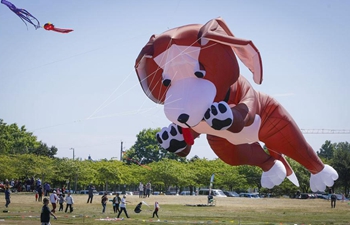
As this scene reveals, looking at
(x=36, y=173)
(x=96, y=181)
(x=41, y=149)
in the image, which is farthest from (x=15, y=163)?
(x=41, y=149)

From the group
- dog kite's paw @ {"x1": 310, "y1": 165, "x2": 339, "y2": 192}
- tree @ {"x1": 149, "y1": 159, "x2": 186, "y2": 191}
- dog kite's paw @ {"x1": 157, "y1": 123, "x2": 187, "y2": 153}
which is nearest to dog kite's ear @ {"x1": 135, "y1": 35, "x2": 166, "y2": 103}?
dog kite's paw @ {"x1": 157, "y1": 123, "x2": 187, "y2": 153}

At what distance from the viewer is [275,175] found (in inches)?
476

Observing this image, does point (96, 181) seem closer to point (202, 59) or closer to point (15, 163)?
point (15, 163)

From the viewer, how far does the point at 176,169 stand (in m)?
53.1

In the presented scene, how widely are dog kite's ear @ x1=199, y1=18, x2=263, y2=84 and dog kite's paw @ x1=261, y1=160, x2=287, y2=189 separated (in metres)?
2.87

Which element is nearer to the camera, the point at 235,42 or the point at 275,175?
the point at 235,42

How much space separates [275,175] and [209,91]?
137 inches

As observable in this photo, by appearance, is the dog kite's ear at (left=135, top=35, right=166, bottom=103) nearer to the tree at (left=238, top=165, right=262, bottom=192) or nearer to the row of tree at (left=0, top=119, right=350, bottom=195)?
the row of tree at (left=0, top=119, right=350, bottom=195)

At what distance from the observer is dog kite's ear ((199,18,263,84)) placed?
31.5 feet

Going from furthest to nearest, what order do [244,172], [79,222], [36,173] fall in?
[244,172]
[36,173]
[79,222]

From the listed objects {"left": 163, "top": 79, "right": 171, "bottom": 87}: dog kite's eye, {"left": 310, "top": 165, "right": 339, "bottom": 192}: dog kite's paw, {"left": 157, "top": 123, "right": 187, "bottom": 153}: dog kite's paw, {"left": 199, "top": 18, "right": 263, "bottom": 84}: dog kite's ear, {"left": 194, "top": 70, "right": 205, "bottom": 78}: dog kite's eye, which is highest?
{"left": 199, "top": 18, "right": 263, "bottom": 84}: dog kite's ear

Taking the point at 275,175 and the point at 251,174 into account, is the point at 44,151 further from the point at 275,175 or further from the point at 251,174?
the point at 275,175

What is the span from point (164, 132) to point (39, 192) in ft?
84.4

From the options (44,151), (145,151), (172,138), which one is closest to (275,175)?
(172,138)
